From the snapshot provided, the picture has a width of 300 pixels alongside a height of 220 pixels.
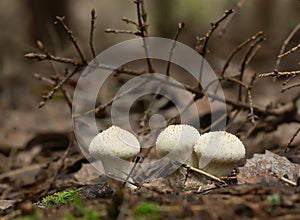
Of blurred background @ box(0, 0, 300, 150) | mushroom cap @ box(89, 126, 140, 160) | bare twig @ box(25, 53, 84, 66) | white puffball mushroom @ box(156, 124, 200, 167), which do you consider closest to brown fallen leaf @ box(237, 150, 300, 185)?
white puffball mushroom @ box(156, 124, 200, 167)

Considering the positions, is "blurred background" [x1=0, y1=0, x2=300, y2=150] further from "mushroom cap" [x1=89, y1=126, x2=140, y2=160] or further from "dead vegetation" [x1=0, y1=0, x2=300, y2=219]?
"mushroom cap" [x1=89, y1=126, x2=140, y2=160]

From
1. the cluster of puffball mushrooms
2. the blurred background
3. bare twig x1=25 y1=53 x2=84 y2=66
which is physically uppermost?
bare twig x1=25 y1=53 x2=84 y2=66

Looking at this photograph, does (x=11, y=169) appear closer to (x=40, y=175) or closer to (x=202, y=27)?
(x=40, y=175)

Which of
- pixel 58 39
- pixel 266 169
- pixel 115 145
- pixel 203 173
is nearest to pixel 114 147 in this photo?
pixel 115 145

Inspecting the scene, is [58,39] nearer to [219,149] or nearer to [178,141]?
[178,141]

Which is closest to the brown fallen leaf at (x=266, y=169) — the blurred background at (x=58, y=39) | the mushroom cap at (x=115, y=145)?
the mushroom cap at (x=115, y=145)

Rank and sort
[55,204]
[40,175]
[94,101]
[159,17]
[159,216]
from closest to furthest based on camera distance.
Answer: [159,216] → [55,204] → [40,175] → [94,101] → [159,17]

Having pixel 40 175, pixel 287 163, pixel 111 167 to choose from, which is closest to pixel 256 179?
pixel 287 163
